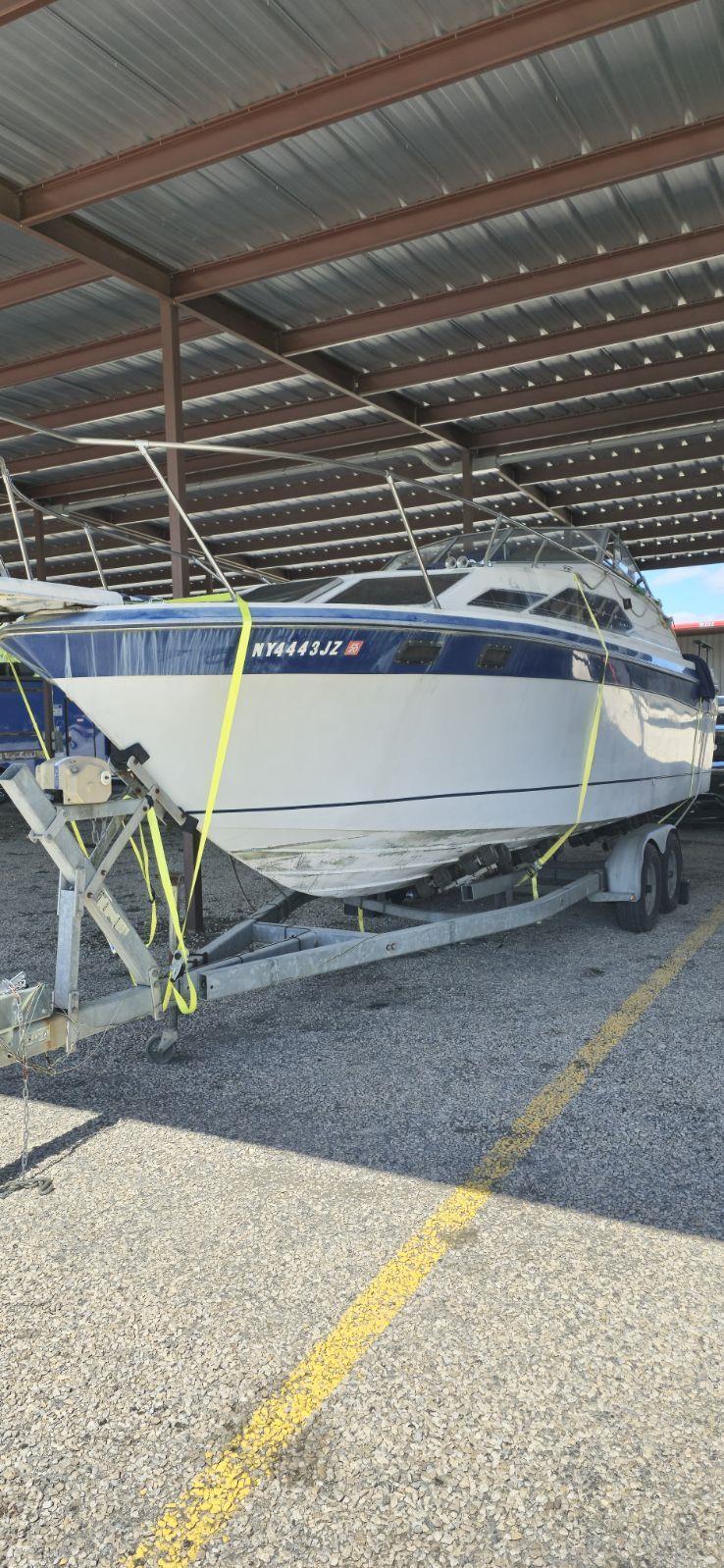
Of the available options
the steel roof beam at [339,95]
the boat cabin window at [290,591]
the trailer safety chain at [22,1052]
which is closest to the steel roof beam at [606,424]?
the steel roof beam at [339,95]

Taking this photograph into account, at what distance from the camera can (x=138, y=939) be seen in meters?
3.78

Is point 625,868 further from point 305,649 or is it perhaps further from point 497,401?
point 497,401

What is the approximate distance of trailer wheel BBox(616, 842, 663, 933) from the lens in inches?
244

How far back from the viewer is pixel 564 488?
41.9ft

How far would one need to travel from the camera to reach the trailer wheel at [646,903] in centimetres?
619

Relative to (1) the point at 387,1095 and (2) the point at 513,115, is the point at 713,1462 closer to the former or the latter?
(1) the point at 387,1095

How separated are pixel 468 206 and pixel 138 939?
188 inches

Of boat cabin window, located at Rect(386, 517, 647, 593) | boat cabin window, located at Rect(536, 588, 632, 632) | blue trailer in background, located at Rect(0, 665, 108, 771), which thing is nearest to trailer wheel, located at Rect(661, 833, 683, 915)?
boat cabin window, located at Rect(536, 588, 632, 632)

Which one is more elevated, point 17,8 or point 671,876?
point 17,8

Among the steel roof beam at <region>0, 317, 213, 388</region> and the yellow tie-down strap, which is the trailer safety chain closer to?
the yellow tie-down strap

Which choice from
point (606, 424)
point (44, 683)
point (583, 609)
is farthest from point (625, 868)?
point (44, 683)

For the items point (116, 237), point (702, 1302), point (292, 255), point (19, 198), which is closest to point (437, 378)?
point (292, 255)

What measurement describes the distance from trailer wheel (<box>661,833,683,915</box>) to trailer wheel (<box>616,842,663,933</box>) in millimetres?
110

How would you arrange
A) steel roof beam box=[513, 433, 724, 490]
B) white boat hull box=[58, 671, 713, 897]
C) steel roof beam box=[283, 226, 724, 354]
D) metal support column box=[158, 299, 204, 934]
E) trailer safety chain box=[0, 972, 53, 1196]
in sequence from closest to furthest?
trailer safety chain box=[0, 972, 53, 1196] < white boat hull box=[58, 671, 713, 897] < steel roof beam box=[283, 226, 724, 354] < metal support column box=[158, 299, 204, 934] < steel roof beam box=[513, 433, 724, 490]
